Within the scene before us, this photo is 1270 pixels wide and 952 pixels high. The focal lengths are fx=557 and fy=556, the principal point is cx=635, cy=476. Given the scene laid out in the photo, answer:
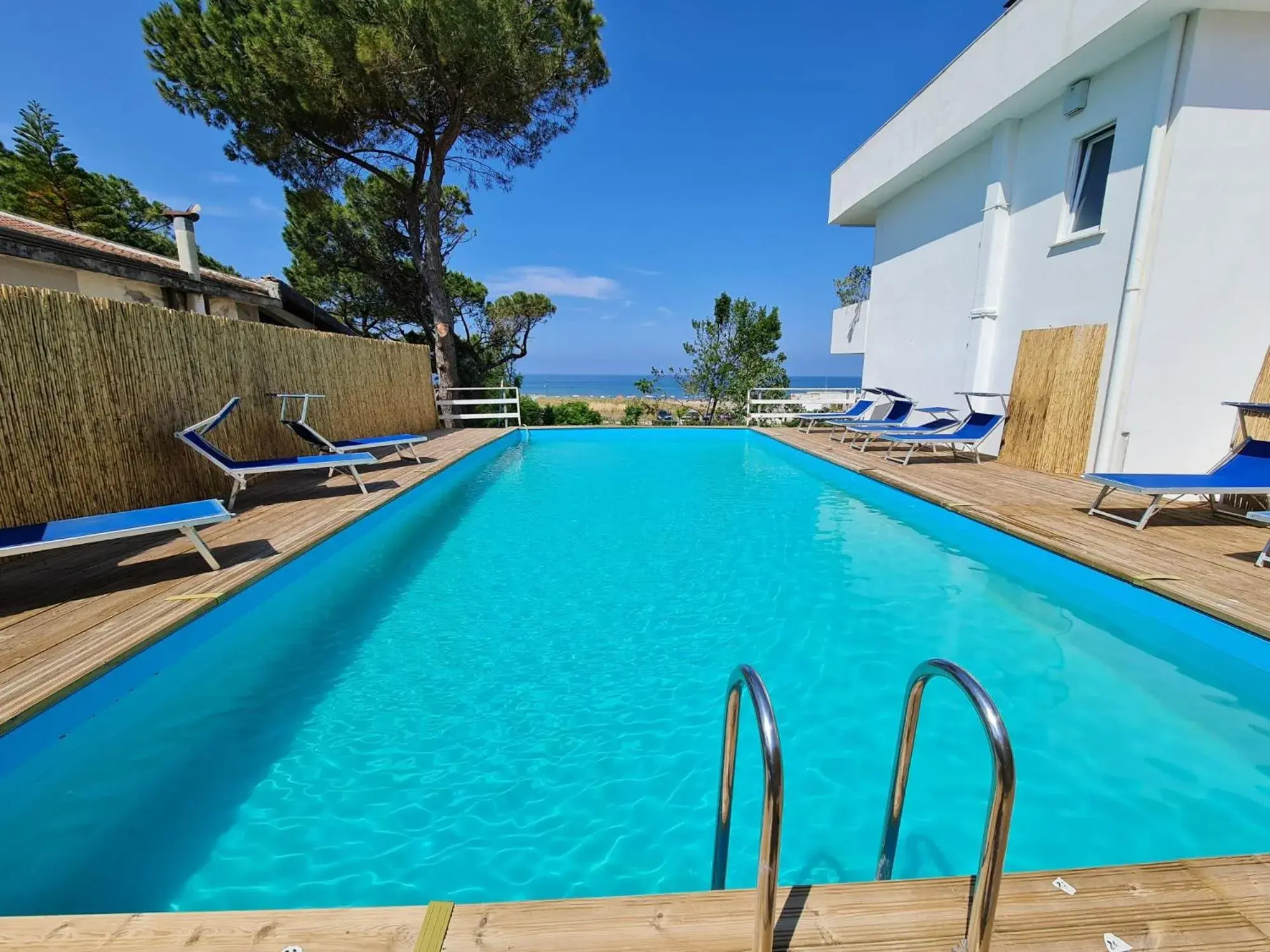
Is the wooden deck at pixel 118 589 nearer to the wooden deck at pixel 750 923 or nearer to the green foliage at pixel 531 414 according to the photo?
the wooden deck at pixel 750 923

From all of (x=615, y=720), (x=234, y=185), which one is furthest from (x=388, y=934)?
(x=234, y=185)

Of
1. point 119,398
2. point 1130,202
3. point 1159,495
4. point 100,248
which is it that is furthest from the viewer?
point 100,248

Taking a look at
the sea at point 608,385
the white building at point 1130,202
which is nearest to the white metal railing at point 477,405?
the white building at point 1130,202

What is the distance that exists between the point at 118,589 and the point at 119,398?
2.25 meters

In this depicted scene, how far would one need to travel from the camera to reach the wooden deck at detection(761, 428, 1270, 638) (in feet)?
11.5

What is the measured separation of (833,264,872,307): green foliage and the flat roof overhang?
972 centimetres

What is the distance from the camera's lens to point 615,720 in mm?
2887

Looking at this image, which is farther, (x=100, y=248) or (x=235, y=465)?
(x=100, y=248)

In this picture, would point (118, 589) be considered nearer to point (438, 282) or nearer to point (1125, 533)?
point (1125, 533)

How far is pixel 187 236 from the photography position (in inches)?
374

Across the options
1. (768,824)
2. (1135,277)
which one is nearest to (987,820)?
(768,824)

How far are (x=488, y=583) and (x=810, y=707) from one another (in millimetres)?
2746

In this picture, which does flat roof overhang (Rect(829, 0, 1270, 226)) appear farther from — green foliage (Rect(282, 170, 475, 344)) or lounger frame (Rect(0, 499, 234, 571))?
green foliage (Rect(282, 170, 475, 344))

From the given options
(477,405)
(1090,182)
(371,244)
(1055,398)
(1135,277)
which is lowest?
(477,405)
